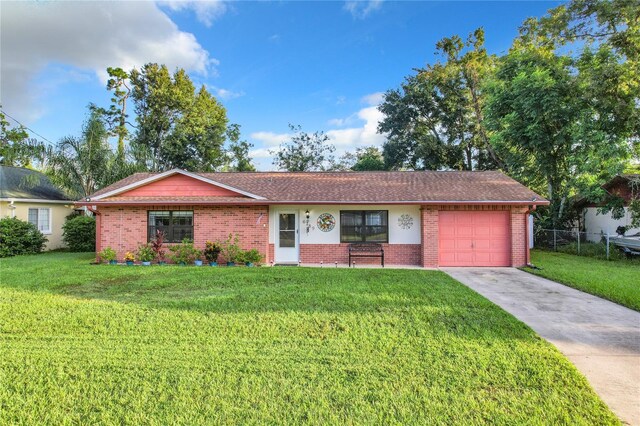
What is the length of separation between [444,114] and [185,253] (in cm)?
2376

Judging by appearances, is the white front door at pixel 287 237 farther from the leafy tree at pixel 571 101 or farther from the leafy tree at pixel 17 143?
the leafy tree at pixel 571 101

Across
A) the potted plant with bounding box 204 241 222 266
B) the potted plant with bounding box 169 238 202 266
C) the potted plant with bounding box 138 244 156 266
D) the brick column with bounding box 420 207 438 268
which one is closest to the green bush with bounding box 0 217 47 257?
the potted plant with bounding box 138 244 156 266

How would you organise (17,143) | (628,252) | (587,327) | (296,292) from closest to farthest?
(587,327)
(296,292)
(628,252)
(17,143)

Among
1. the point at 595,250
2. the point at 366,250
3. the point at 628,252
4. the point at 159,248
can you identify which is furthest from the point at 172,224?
the point at 628,252

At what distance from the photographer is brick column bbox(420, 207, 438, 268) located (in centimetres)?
1125

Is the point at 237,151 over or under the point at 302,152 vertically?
under

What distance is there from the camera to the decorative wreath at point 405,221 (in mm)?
11781

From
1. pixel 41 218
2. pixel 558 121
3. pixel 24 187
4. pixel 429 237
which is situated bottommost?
pixel 429 237

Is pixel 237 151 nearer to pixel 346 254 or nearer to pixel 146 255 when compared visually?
pixel 146 255

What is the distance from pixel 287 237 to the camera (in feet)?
39.8

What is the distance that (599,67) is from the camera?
13078 millimetres

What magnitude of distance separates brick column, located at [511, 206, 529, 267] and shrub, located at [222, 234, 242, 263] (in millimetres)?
9697

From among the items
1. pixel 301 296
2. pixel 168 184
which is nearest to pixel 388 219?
pixel 301 296

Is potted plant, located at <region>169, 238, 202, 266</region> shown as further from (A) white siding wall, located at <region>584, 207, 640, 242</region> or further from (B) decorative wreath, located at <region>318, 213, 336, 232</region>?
(A) white siding wall, located at <region>584, 207, 640, 242</region>
